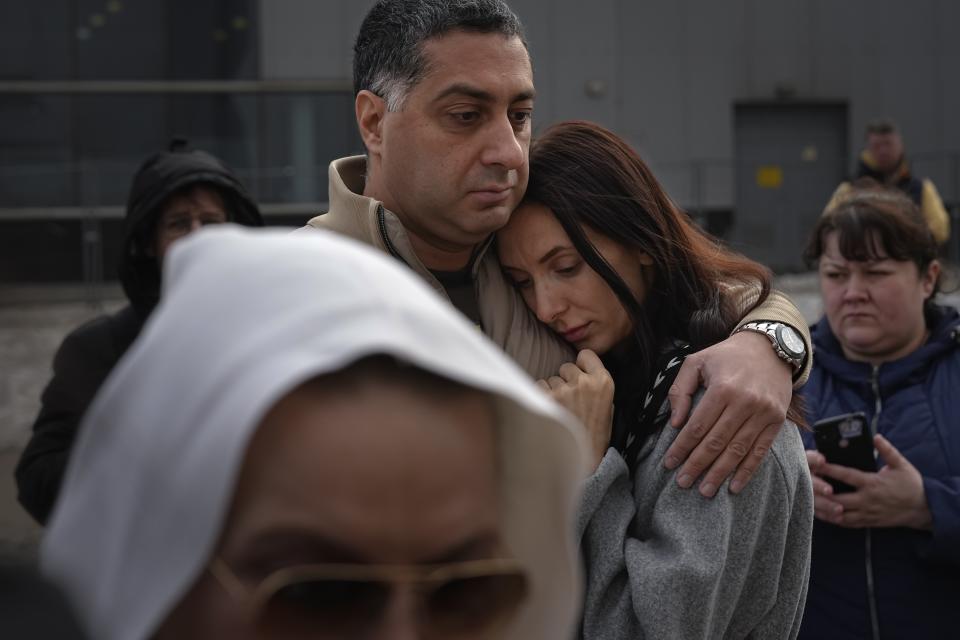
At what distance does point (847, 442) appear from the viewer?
306cm

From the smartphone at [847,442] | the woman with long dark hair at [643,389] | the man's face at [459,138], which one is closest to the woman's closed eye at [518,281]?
the woman with long dark hair at [643,389]

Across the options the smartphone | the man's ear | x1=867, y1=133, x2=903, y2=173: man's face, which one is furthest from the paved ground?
the smartphone

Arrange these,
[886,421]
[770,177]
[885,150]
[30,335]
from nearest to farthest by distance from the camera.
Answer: [886,421], [885,150], [30,335], [770,177]

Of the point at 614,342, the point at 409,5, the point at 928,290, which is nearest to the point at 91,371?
the point at 409,5

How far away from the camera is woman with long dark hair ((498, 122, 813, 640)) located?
77.9 inches

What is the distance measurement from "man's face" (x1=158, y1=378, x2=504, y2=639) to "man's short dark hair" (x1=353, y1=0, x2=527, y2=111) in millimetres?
1567

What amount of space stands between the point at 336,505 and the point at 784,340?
59.0 inches

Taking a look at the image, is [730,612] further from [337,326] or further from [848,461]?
[337,326]

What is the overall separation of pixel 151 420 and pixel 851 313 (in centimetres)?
A: 283

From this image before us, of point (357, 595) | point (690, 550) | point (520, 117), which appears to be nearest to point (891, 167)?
point (520, 117)

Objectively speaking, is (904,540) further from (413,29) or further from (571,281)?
(413,29)

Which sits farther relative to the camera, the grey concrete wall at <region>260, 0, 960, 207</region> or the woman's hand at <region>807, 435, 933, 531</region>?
the grey concrete wall at <region>260, 0, 960, 207</region>

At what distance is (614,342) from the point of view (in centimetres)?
230

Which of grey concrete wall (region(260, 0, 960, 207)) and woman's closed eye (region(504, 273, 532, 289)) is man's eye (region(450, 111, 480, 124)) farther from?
grey concrete wall (region(260, 0, 960, 207))
